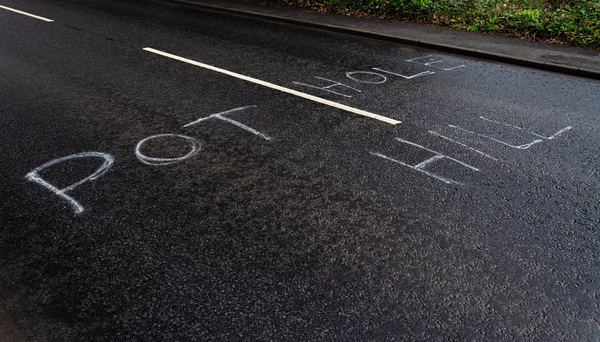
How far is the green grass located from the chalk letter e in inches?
306

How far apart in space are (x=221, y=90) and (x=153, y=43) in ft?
11.9

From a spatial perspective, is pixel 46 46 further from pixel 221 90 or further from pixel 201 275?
pixel 201 275

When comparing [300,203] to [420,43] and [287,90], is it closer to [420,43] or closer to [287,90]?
[287,90]

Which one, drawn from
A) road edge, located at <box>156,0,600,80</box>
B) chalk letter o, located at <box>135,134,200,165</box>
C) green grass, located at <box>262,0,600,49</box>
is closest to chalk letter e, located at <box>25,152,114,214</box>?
chalk letter o, located at <box>135,134,200,165</box>

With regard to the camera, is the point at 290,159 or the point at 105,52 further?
the point at 105,52

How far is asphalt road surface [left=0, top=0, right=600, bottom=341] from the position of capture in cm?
341

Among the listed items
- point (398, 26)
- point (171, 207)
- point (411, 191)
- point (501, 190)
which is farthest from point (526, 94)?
point (171, 207)

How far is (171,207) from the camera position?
4.68 m

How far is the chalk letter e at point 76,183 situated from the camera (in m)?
4.82

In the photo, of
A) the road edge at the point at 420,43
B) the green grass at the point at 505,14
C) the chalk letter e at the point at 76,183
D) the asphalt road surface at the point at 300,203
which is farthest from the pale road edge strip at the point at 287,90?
the green grass at the point at 505,14

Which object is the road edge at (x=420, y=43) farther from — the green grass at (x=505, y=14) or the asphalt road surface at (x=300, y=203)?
the green grass at (x=505, y=14)

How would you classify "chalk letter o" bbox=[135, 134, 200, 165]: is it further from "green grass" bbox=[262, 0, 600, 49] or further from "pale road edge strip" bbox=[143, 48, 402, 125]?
"green grass" bbox=[262, 0, 600, 49]

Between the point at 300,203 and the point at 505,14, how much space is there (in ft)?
26.5

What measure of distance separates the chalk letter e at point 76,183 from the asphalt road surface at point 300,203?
0.07 feet
